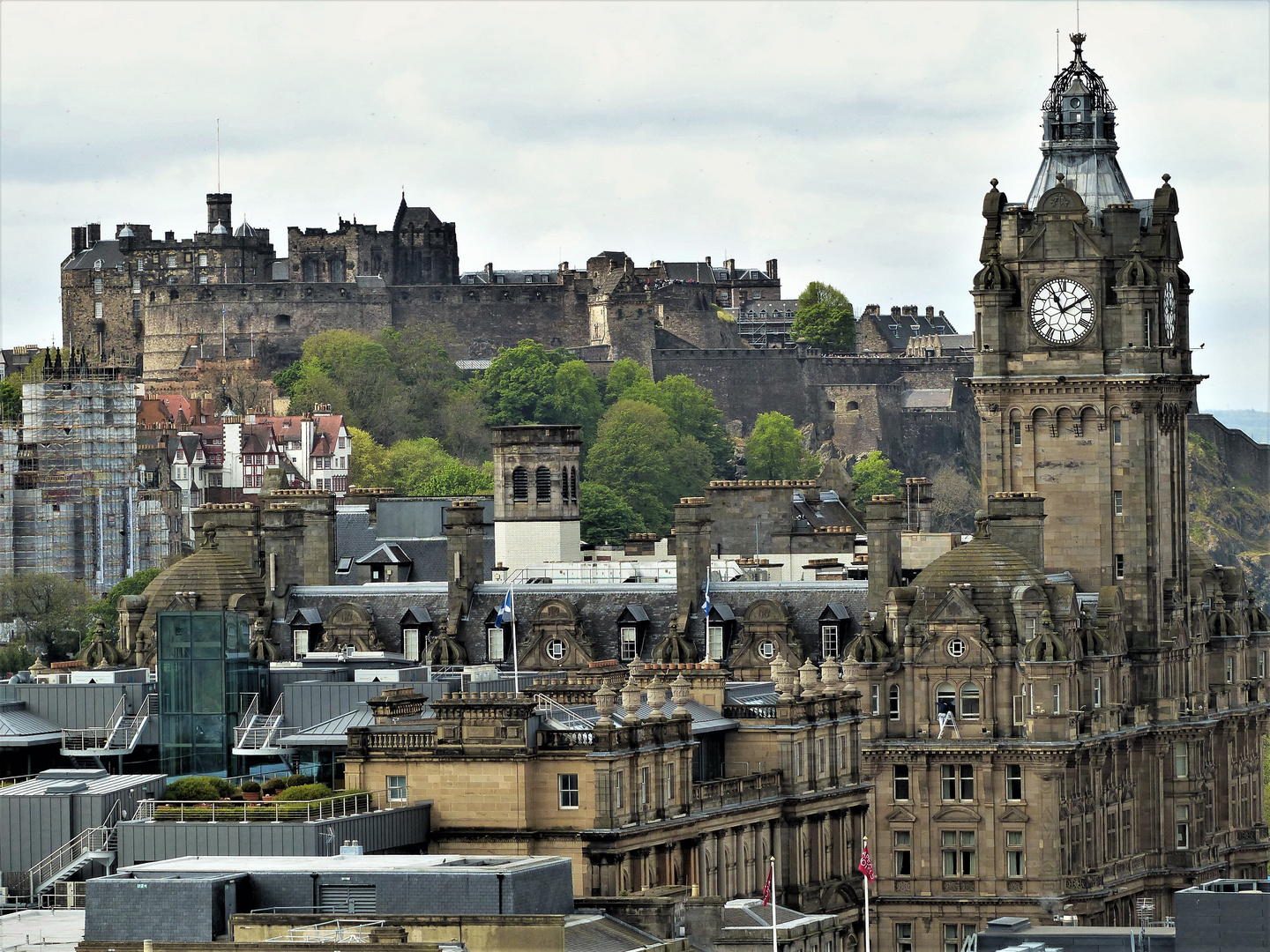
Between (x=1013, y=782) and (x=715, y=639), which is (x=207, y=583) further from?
(x=1013, y=782)

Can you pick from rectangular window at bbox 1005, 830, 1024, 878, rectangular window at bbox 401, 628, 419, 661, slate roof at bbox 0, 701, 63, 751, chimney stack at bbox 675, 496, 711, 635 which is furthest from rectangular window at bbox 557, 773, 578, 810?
rectangular window at bbox 401, 628, 419, 661

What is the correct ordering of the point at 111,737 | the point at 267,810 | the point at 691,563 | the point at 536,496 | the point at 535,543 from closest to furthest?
the point at 267,810 < the point at 111,737 < the point at 691,563 < the point at 535,543 < the point at 536,496

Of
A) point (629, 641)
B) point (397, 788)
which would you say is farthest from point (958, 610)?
point (397, 788)

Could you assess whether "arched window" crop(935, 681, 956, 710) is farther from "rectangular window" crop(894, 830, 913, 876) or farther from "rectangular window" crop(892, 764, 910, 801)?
"rectangular window" crop(894, 830, 913, 876)

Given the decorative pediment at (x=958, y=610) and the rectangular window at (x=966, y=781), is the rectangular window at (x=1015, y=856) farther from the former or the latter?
the decorative pediment at (x=958, y=610)

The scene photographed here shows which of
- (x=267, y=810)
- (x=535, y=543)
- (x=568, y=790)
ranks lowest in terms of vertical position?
(x=267, y=810)

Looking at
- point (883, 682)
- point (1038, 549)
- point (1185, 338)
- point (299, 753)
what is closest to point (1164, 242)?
point (1185, 338)

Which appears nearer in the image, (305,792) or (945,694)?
(305,792)
